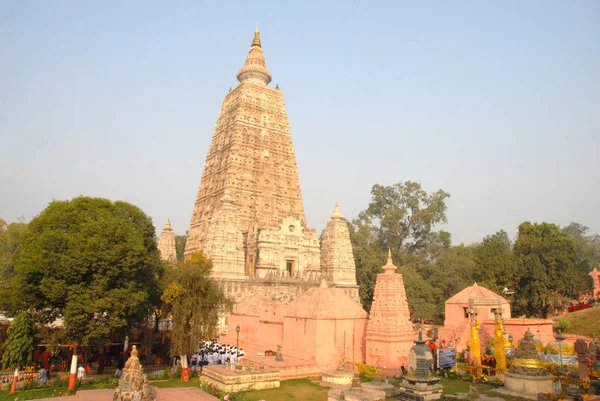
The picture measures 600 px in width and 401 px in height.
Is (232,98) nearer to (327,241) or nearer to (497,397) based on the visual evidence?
Answer: (327,241)

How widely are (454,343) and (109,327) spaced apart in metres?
17.5

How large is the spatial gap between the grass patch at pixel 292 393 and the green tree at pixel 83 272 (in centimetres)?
607

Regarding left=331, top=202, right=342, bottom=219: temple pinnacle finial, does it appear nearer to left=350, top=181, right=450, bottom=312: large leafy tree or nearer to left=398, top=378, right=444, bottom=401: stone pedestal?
left=350, top=181, right=450, bottom=312: large leafy tree

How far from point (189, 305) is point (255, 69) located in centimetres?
→ 3682

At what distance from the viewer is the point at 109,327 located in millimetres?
17734

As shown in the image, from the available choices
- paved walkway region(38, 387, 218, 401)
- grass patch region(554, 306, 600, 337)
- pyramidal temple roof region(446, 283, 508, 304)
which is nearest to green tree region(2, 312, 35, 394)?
paved walkway region(38, 387, 218, 401)

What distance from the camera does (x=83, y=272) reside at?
1769 cm

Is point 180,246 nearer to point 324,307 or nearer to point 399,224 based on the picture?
point 399,224

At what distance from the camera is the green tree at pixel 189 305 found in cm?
1984

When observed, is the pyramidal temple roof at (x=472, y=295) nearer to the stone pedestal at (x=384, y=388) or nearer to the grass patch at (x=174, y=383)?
the stone pedestal at (x=384, y=388)

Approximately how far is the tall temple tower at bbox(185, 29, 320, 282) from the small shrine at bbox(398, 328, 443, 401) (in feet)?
81.2

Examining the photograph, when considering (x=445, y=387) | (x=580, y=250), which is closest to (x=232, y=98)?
(x=445, y=387)

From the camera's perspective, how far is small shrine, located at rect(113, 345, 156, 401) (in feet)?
43.7

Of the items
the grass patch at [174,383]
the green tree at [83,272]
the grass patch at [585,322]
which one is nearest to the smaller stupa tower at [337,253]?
the grass patch at [585,322]
